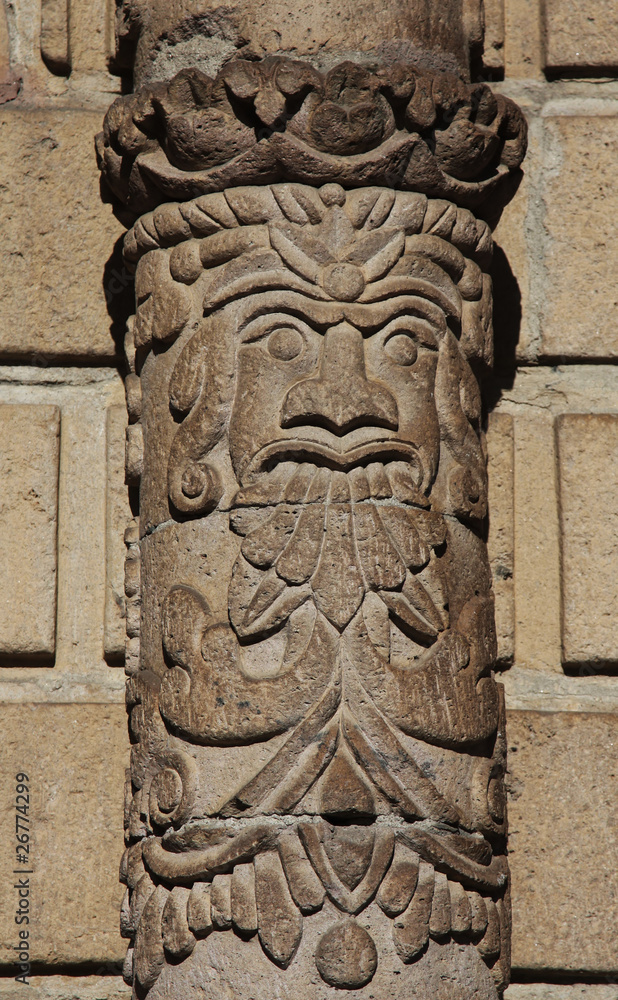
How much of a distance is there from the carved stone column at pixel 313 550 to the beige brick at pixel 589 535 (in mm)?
296

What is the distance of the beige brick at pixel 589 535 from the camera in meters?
1.92

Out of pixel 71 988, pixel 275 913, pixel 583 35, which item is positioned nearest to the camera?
pixel 275 913

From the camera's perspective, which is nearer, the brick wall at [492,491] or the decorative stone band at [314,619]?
the decorative stone band at [314,619]

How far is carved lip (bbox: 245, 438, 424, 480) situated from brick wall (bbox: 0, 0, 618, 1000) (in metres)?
0.43

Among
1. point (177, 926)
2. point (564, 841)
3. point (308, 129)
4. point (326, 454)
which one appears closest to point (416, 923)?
point (177, 926)

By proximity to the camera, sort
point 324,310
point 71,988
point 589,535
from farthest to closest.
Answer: point 589,535 < point 71,988 < point 324,310

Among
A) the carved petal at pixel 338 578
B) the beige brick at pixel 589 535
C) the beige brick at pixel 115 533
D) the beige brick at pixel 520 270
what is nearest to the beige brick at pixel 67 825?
the beige brick at pixel 115 533

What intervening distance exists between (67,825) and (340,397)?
0.83m

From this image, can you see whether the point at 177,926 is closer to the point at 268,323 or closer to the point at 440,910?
the point at 440,910

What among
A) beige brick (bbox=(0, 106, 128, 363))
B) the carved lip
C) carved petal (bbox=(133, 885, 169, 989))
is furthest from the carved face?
carved petal (bbox=(133, 885, 169, 989))

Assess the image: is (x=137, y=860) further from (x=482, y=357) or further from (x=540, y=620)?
(x=482, y=357)

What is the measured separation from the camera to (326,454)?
1.57 m

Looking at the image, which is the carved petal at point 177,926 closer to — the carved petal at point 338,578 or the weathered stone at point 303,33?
the carved petal at point 338,578

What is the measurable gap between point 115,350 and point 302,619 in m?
0.68
